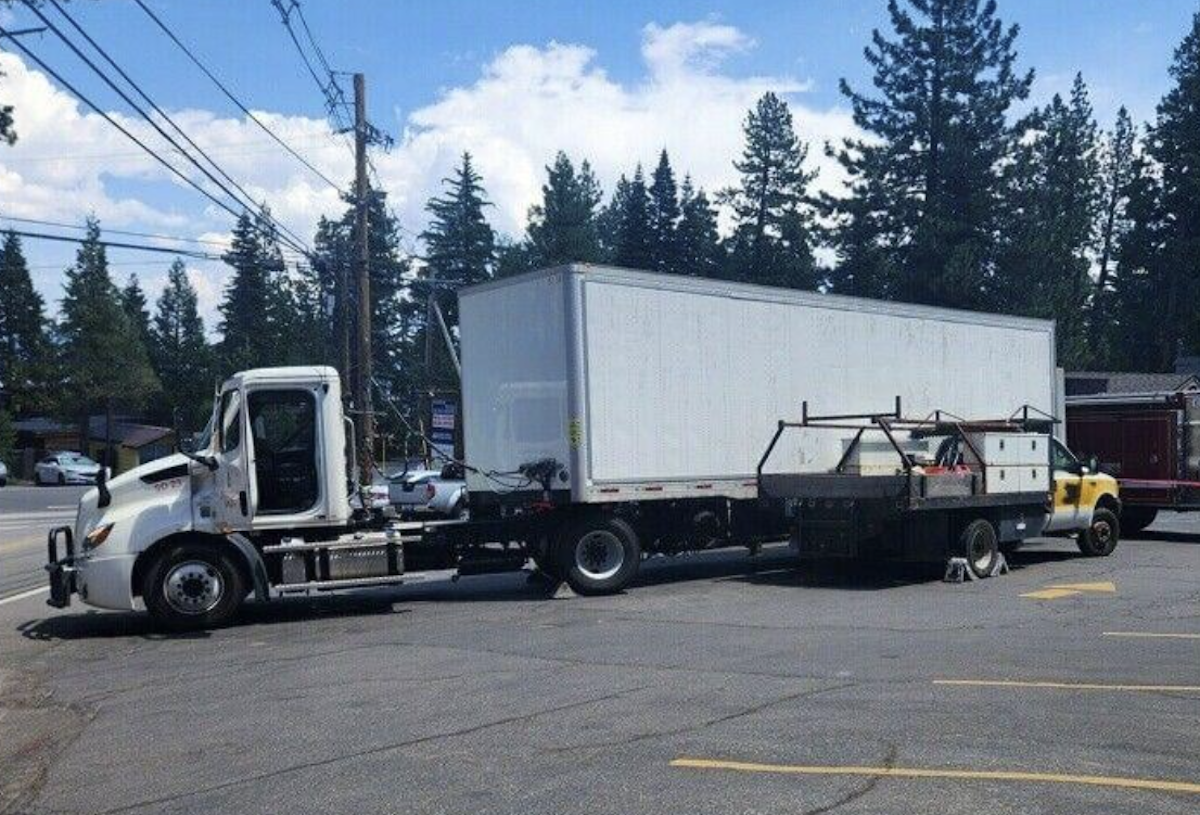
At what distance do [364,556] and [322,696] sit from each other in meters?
4.78

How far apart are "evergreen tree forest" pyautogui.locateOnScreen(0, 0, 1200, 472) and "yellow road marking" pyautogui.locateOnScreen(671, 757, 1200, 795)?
18344mm

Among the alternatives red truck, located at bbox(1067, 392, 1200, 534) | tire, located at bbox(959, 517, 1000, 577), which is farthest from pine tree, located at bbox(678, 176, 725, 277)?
tire, located at bbox(959, 517, 1000, 577)

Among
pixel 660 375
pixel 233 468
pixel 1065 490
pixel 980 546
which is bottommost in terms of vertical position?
pixel 980 546

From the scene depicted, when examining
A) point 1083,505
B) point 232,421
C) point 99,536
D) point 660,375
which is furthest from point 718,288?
point 99,536

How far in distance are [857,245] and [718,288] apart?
1432 inches

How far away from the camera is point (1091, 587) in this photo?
15.8 meters

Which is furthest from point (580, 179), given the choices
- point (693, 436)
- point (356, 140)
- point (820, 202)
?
point (693, 436)

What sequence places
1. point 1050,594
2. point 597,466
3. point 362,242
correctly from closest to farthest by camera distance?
point 1050,594
point 597,466
point 362,242

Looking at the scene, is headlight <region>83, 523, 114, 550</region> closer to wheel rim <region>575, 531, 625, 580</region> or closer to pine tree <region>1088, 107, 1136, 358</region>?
wheel rim <region>575, 531, 625, 580</region>

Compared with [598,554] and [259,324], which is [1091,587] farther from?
[259,324]

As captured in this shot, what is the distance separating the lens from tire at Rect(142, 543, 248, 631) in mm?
13320

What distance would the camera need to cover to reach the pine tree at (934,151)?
47.9 metres

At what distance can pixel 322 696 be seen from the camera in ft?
31.4

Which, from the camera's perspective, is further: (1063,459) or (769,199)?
(769,199)
